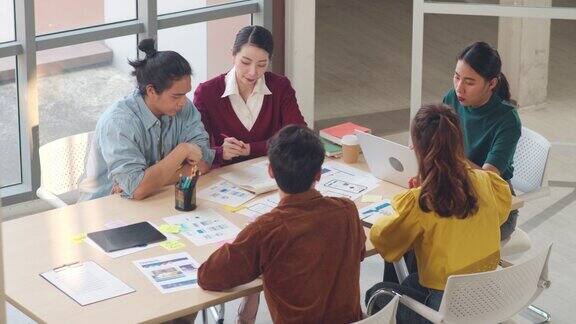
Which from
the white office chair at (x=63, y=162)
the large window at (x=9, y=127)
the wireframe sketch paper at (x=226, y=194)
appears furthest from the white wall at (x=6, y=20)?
the wireframe sketch paper at (x=226, y=194)

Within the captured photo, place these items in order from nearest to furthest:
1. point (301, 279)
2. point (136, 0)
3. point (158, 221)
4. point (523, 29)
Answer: point (301, 279)
point (158, 221)
point (136, 0)
point (523, 29)

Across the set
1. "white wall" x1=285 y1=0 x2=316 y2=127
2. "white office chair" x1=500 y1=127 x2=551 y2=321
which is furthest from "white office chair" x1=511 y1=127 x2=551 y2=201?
"white wall" x1=285 y1=0 x2=316 y2=127

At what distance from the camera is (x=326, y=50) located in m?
9.34

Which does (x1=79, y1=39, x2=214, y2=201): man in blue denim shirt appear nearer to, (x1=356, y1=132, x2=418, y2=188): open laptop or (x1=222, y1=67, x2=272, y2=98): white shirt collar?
(x1=222, y1=67, x2=272, y2=98): white shirt collar

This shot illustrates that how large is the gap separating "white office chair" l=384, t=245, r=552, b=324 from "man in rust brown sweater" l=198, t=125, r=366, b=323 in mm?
398

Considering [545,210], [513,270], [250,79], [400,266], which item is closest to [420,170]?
[513,270]

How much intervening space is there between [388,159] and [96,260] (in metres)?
1.36

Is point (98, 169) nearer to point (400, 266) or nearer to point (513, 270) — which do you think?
point (400, 266)

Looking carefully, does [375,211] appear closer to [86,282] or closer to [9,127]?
[86,282]

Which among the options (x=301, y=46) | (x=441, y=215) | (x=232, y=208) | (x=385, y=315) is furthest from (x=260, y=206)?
(x=301, y=46)

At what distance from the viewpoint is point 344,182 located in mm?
4566

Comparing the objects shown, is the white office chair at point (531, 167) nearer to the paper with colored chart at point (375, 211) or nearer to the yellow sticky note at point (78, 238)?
the paper with colored chart at point (375, 211)

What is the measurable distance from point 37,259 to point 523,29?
4655 millimetres

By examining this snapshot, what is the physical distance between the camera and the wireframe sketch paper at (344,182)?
4.45 m
